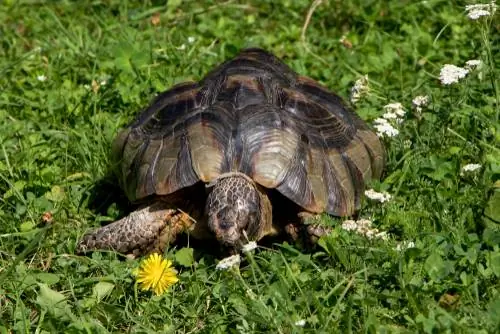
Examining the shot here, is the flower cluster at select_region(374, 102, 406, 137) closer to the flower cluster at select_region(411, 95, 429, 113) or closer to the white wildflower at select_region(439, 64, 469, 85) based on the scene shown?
the flower cluster at select_region(411, 95, 429, 113)

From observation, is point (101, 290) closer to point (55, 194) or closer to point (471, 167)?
point (55, 194)

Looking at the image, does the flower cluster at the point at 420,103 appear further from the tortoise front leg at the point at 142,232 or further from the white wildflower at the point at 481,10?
the tortoise front leg at the point at 142,232

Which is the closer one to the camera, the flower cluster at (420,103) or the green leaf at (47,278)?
the green leaf at (47,278)

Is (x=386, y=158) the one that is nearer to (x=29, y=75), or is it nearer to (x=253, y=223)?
(x=253, y=223)

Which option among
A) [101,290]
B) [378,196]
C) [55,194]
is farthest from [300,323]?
[55,194]

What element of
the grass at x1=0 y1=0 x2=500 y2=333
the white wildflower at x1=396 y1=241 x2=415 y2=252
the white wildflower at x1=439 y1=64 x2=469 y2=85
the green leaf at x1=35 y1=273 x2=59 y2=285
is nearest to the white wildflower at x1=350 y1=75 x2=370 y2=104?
the grass at x1=0 y1=0 x2=500 y2=333

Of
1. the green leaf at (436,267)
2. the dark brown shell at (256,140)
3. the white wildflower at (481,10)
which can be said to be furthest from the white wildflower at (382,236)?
the white wildflower at (481,10)
